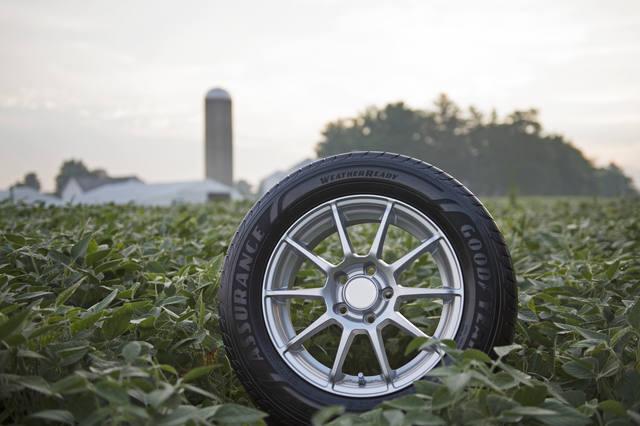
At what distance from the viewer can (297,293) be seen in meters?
2.42

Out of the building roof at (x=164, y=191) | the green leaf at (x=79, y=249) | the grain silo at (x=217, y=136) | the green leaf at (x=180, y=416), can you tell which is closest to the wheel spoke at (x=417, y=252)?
the green leaf at (x=180, y=416)

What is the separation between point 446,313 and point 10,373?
1635 mm

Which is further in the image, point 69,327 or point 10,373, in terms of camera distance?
point 69,327

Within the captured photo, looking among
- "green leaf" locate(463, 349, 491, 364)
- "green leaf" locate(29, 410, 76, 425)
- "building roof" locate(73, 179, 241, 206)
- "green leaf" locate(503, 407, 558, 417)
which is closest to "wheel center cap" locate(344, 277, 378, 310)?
"green leaf" locate(463, 349, 491, 364)

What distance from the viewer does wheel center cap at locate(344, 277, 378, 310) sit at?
237 centimetres

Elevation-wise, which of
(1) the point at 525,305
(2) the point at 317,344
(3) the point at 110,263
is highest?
(3) the point at 110,263

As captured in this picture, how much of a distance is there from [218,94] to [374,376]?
61.8 meters

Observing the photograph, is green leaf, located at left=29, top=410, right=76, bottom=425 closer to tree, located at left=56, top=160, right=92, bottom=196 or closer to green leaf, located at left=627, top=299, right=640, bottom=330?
green leaf, located at left=627, top=299, right=640, bottom=330

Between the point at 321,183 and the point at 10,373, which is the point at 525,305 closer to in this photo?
the point at 321,183

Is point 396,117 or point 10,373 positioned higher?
point 396,117

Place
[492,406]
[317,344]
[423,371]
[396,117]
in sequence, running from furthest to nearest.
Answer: [396,117], [317,344], [423,371], [492,406]

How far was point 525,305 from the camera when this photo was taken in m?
2.87

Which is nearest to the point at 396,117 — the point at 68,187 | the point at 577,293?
the point at 68,187

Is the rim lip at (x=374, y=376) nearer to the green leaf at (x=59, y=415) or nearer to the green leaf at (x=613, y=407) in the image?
the green leaf at (x=613, y=407)
